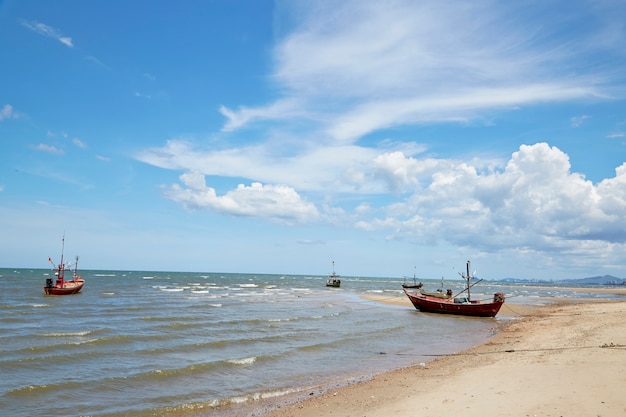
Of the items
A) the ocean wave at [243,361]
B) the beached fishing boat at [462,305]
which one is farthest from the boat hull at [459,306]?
the ocean wave at [243,361]

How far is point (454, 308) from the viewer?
34.9 m

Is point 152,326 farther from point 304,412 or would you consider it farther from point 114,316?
point 304,412

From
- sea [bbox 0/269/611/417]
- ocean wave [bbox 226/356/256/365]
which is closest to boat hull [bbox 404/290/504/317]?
sea [bbox 0/269/611/417]

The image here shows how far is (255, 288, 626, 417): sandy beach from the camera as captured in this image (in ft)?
26.3

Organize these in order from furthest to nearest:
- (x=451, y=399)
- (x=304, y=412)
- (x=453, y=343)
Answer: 1. (x=453, y=343)
2. (x=304, y=412)
3. (x=451, y=399)

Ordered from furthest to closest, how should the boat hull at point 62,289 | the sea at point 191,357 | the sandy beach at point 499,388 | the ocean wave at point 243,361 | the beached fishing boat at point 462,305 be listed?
the boat hull at point 62,289 → the beached fishing boat at point 462,305 → the ocean wave at point 243,361 → the sea at point 191,357 → the sandy beach at point 499,388

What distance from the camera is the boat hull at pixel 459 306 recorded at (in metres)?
33.1

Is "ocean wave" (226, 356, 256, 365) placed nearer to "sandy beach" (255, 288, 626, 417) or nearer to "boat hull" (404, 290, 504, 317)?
"sandy beach" (255, 288, 626, 417)

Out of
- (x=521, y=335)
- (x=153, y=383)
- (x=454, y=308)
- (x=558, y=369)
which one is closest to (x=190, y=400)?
(x=153, y=383)

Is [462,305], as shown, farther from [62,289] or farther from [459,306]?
[62,289]

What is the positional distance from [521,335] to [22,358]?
21.3 metres

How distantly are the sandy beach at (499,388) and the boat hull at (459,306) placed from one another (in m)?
17.5

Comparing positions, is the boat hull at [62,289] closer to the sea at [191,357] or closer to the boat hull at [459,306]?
the sea at [191,357]

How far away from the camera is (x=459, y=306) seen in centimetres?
3450
